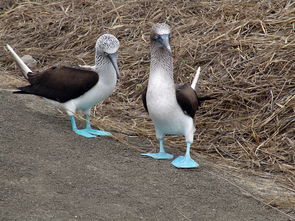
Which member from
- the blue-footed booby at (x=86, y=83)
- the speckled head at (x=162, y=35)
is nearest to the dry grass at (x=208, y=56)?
the blue-footed booby at (x=86, y=83)

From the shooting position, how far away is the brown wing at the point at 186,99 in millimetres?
5559

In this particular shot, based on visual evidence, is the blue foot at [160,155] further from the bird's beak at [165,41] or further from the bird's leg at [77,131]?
the bird's beak at [165,41]

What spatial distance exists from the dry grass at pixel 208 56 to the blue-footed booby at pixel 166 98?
0.58 metres

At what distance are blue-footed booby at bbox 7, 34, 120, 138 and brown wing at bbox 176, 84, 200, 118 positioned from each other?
70 centimetres

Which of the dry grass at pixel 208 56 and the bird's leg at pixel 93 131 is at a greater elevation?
the dry grass at pixel 208 56

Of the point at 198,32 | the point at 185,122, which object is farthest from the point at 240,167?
the point at 198,32

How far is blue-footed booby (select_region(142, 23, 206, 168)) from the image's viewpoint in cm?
548

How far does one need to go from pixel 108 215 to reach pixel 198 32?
4476 millimetres

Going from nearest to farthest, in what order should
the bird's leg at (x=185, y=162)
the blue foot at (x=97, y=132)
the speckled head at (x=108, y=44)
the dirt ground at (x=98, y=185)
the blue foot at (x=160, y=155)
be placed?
1. the dirt ground at (x=98, y=185)
2. the bird's leg at (x=185, y=162)
3. the blue foot at (x=160, y=155)
4. the speckled head at (x=108, y=44)
5. the blue foot at (x=97, y=132)

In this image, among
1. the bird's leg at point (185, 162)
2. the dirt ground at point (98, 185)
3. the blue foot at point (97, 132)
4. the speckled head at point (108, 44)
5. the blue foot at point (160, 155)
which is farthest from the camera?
the blue foot at point (97, 132)

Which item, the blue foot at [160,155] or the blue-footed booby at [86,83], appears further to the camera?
the blue-footed booby at [86,83]

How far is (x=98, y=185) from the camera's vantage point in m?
4.86

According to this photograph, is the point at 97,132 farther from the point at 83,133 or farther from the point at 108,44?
the point at 108,44

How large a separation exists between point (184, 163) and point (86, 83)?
131 centimetres
